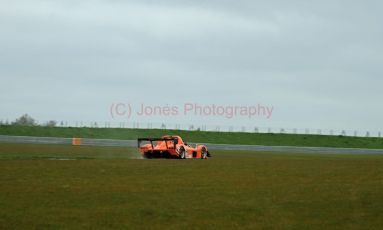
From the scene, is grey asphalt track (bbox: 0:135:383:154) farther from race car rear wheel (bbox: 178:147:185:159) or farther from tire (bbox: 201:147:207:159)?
race car rear wheel (bbox: 178:147:185:159)

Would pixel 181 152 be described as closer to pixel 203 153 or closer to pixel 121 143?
pixel 203 153

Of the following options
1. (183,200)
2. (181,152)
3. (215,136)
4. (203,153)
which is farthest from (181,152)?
(215,136)

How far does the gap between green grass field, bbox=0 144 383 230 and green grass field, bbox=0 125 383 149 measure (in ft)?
165

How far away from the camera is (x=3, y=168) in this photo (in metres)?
20.4

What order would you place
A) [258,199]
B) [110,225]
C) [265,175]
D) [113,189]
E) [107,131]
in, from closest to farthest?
[110,225], [258,199], [113,189], [265,175], [107,131]

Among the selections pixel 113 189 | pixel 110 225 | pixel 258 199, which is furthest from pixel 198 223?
pixel 113 189

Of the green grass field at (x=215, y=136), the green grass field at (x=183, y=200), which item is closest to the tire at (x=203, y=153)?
the green grass field at (x=183, y=200)

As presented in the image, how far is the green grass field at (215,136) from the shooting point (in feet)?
230

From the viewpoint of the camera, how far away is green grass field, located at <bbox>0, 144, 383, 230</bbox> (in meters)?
11.4

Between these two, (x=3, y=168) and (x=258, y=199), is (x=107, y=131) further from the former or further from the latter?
(x=258, y=199)

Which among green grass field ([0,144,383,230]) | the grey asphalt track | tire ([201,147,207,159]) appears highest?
the grey asphalt track

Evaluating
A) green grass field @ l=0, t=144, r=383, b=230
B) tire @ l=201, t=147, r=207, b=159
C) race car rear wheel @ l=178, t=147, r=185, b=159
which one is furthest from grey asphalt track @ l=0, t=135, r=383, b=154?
green grass field @ l=0, t=144, r=383, b=230

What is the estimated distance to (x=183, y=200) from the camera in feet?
45.1

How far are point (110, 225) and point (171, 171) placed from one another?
1038cm
